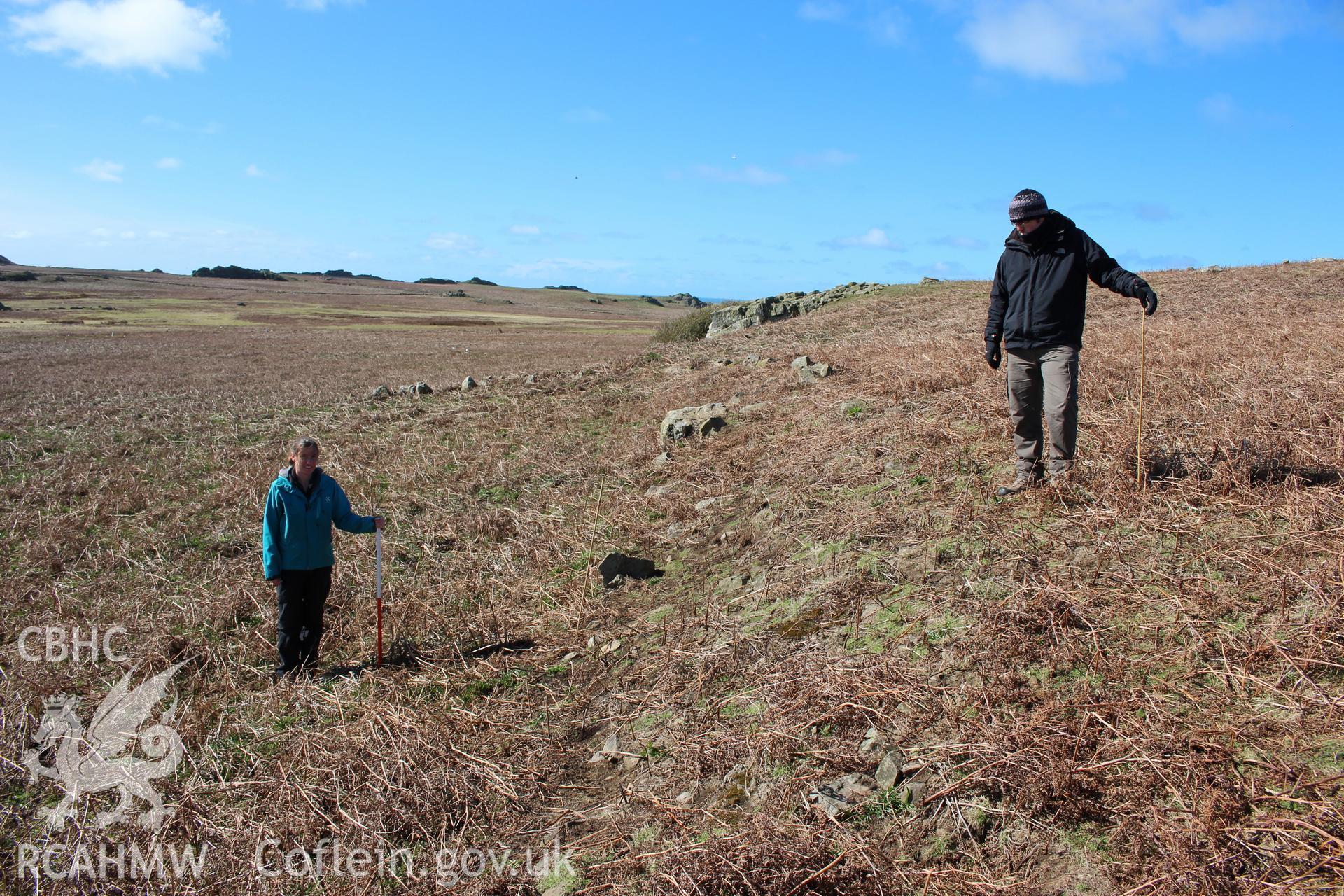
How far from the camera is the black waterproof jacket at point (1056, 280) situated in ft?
18.3

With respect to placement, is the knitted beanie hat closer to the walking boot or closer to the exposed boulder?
the walking boot

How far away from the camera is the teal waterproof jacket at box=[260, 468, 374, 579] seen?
5836 mm

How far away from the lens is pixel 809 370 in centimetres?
1164

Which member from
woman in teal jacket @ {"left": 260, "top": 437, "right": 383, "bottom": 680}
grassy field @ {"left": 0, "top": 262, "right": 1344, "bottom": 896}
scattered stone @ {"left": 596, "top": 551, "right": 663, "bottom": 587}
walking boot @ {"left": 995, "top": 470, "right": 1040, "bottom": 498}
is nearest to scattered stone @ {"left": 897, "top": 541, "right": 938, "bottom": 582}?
grassy field @ {"left": 0, "top": 262, "right": 1344, "bottom": 896}

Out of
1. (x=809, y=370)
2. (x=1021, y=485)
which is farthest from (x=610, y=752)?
(x=809, y=370)

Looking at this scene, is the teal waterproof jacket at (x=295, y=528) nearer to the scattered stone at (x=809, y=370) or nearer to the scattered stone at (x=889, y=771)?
the scattered stone at (x=889, y=771)

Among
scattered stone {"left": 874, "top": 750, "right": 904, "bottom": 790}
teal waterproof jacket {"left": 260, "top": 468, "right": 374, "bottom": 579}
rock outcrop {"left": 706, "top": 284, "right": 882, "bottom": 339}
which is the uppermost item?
rock outcrop {"left": 706, "top": 284, "right": 882, "bottom": 339}

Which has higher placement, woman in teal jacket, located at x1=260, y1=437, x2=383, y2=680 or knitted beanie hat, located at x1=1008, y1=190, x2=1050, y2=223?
knitted beanie hat, located at x1=1008, y1=190, x2=1050, y2=223

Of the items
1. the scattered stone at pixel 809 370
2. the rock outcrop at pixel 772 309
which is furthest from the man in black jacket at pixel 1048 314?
the rock outcrop at pixel 772 309

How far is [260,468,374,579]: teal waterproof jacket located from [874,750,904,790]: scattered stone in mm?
4236

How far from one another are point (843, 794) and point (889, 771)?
0.23 meters

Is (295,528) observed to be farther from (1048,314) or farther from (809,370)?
(809,370)

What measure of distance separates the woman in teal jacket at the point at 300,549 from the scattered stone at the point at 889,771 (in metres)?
4.17

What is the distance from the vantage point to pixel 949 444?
7.06 metres
